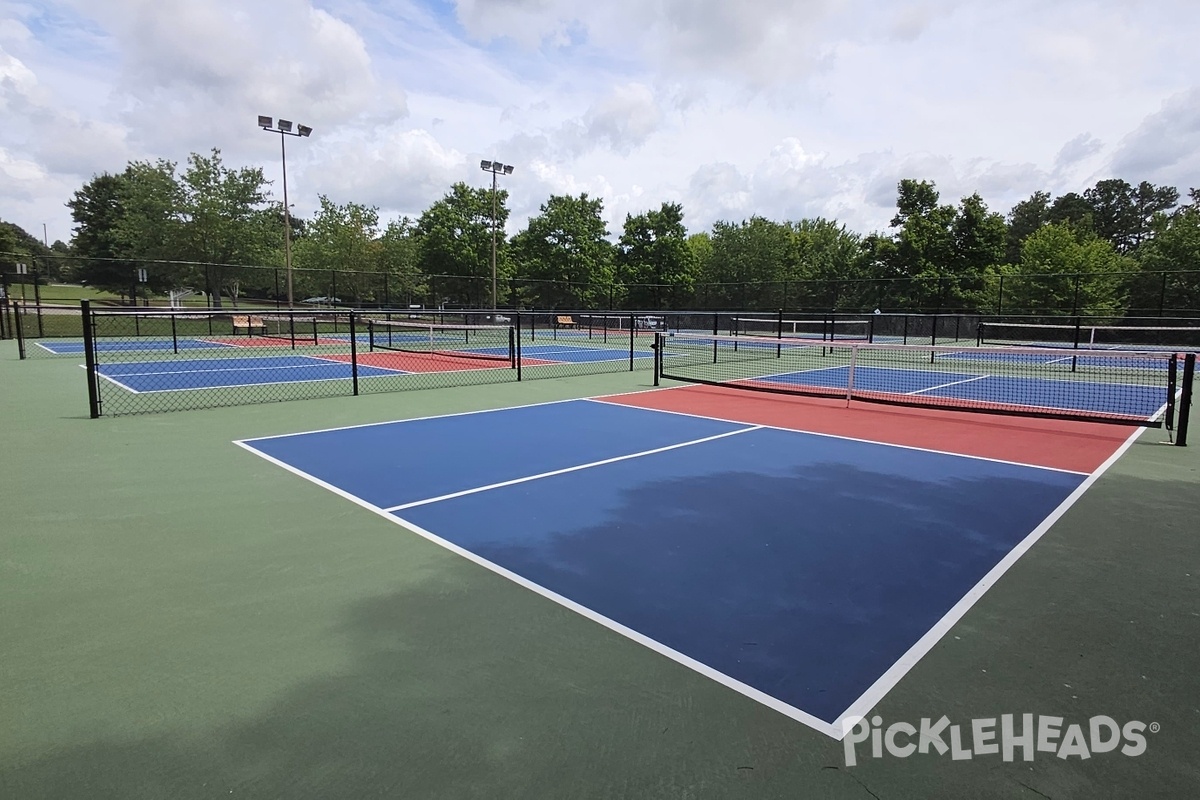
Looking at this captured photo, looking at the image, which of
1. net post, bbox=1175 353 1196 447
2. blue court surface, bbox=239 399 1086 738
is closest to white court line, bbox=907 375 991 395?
net post, bbox=1175 353 1196 447

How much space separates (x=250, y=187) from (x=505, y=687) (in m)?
45.5

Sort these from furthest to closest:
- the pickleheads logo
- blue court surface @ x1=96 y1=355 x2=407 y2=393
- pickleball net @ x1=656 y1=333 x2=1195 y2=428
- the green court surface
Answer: blue court surface @ x1=96 y1=355 x2=407 y2=393, pickleball net @ x1=656 y1=333 x2=1195 y2=428, the pickleheads logo, the green court surface

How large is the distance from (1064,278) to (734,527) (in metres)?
36.3

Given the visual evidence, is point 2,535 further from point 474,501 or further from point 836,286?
point 836,286

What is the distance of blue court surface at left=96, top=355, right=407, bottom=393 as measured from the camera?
45.5 feet

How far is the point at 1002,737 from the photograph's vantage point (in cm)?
273

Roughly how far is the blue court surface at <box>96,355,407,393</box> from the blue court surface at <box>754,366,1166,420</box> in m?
11.0

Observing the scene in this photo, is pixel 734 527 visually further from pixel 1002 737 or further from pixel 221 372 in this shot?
pixel 221 372

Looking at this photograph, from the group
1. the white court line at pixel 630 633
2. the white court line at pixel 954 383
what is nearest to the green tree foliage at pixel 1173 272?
the white court line at pixel 954 383

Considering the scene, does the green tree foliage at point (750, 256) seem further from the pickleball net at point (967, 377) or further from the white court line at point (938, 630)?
the white court line at point (938, 630)

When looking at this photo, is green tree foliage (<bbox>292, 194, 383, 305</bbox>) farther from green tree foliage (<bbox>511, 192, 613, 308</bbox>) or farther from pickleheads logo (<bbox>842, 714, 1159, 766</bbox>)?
pickleheads logo (<bbox>842, 714, 1159, 766</bbox>)

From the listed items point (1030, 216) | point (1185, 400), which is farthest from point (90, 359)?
point (1030, 216)

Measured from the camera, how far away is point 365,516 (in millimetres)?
5473

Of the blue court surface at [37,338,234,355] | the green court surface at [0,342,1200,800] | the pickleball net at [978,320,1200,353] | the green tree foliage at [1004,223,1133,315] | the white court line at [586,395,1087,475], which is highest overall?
the green tree foliage at [1004,223,1133,315]
